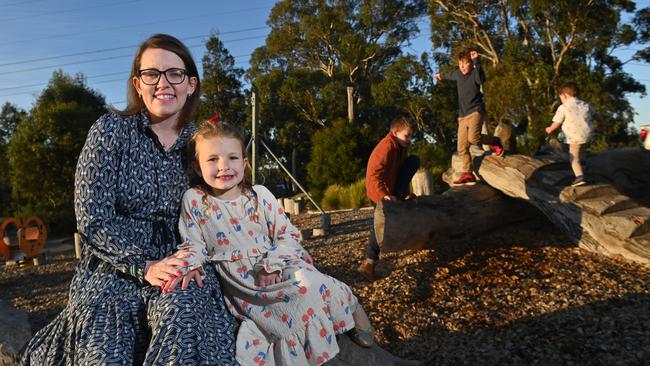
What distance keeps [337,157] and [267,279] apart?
14.5m

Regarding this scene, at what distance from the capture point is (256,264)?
6.40 ft

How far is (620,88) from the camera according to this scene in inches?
827

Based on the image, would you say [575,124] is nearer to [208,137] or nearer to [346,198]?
[208,137]

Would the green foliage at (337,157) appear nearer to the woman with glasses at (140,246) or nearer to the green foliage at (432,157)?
the green foliage at (432,157)

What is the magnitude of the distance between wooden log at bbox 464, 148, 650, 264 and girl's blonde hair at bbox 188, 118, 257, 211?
12.6ft

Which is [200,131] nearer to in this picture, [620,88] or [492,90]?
[492,90]

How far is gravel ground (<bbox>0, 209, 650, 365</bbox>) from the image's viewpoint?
10.7 feet

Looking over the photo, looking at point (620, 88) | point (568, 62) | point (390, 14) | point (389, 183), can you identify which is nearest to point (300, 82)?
point (390, 14)

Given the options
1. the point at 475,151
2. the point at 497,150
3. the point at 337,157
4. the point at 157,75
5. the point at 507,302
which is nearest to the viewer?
the point at 157,75

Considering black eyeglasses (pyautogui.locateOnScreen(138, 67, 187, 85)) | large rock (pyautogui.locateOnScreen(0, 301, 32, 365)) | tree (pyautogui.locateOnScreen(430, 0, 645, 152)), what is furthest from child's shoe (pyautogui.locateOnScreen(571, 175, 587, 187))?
tree (pyautogui.locateOnScreen(430, 0, 645, 152))

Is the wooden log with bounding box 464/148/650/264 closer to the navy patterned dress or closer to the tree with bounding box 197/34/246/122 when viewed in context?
the navy patterned dress

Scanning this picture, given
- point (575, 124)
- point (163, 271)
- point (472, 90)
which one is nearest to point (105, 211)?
point (163, 271)

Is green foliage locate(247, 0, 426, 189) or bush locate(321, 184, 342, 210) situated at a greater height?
green foliage locate(247, 0, 426, 189)

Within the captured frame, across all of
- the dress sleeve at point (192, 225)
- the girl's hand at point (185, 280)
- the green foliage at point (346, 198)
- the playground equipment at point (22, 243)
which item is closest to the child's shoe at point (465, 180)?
the dress sleeve at point (192, 225)
